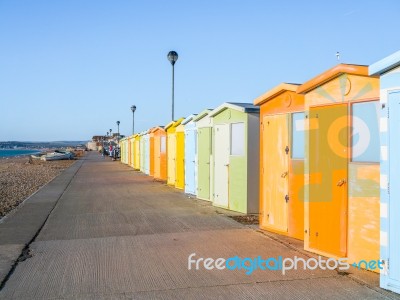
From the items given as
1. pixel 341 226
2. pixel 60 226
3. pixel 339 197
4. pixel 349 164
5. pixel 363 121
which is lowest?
pixel 60 226

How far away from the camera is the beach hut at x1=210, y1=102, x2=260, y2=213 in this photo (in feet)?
33.9

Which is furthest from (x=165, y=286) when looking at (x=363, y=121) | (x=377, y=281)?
(x=363, y=121)

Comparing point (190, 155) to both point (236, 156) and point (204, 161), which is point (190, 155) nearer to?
point (204, 161)

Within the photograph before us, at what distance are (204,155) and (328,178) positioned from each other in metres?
7.03

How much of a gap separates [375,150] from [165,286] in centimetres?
318

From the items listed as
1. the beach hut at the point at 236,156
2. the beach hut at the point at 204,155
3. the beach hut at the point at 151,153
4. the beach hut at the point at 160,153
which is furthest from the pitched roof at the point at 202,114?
the beach hut at the point at 151,153

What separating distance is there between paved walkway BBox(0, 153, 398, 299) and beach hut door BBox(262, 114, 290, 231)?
51cm

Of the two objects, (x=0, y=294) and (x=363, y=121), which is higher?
(x=363, y=121)

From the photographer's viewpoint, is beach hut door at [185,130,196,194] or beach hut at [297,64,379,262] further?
beach hut door at [185,130,196,194]

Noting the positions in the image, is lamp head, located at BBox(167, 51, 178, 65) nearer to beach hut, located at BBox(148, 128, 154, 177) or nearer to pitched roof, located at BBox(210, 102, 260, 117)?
beach hut, located at BBox(148, 128, 154, 177)

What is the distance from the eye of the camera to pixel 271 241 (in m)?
7.48

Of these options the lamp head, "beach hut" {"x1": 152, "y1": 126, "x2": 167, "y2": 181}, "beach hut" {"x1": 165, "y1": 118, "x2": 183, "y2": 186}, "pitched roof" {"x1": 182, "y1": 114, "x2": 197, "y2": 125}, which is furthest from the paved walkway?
the lamp head

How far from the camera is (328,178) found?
21.1 ft

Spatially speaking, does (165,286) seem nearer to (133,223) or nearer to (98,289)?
(98,289)
